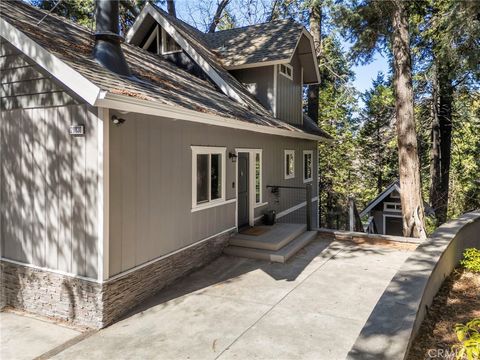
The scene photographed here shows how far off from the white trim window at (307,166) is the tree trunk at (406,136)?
481cm

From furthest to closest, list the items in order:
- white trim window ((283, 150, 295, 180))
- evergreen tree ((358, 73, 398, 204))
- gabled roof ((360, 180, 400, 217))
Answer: evergreen tree ((358, 73, 398, 204)), gabled roof ((360, 180, 400, 217)), white trim window ((283, 150, 295, 180))

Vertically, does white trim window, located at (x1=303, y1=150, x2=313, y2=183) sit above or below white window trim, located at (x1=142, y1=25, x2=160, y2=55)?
below

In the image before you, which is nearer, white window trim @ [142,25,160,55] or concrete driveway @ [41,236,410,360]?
concrete driveway @ [41,236,410,360]

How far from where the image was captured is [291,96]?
43.0 feet

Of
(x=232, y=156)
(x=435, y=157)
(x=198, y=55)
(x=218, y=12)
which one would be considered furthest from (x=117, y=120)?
(x=218, y=12)

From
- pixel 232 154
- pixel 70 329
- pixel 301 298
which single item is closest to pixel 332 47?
pixel 232 154

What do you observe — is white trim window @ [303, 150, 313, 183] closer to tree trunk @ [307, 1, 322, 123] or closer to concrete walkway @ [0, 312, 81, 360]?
tree trunk @ [307, 1, 322, 123]

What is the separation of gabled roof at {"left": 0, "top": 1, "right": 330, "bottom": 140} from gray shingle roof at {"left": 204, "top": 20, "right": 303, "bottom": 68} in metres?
4.31

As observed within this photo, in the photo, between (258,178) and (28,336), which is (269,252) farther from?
(28,336)

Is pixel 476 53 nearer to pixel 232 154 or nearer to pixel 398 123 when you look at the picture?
pixel 398 123

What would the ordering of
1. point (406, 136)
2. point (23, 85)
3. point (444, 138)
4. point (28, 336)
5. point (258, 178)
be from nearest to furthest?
point (28, 336) → point (23, 85) → point (406, 136) → point (258, 178) → point (444, 138)

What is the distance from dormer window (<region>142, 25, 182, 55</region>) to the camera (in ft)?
37.6

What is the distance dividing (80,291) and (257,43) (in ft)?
33.0
